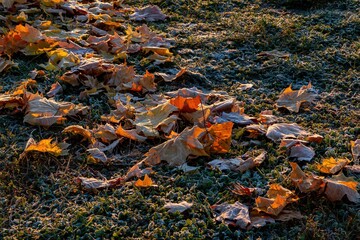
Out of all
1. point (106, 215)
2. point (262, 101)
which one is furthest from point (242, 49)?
point (106, 215)

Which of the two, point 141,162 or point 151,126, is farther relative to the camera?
point 151,126

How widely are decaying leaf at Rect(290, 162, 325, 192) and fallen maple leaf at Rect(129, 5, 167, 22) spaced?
7.99 ft

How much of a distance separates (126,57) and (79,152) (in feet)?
3.88

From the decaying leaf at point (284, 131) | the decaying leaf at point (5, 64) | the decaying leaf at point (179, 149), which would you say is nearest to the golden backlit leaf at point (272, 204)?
the decaying leaf at point (179, 149)

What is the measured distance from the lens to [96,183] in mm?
2568

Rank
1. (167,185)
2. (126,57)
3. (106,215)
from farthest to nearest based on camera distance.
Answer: (126,57) → (167,185) → (106,215)

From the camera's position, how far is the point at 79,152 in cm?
284

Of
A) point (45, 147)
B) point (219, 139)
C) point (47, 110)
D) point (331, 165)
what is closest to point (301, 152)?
point (331, 165)

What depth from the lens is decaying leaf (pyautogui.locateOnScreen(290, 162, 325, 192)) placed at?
2.48 metres

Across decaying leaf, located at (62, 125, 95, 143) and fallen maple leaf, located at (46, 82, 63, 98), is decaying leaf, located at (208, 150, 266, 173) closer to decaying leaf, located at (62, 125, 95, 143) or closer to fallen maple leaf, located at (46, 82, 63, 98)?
decaying leaf, located at (62, 125, 95, 143)

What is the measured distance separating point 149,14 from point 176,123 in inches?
76.5

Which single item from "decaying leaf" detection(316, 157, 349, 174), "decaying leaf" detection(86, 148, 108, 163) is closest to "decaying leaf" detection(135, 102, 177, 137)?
"decaying leaf" detection(86, 148, 108, 163)

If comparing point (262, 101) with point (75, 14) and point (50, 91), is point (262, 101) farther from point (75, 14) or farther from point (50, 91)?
point (75, 14)

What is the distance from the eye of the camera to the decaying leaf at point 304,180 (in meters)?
2.48
